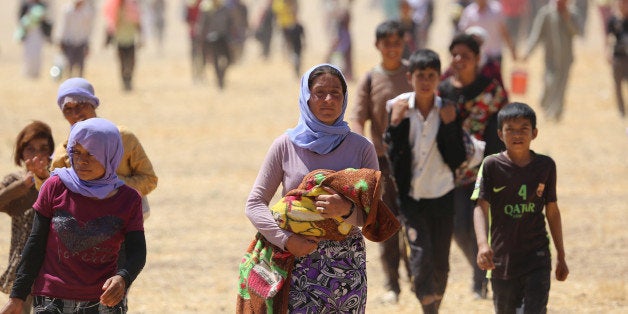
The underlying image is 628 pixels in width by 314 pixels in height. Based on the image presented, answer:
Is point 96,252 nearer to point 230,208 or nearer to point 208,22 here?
point 230,208

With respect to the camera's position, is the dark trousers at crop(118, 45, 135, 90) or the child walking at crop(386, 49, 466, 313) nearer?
the child walking at crop(386, 49, 466, 313)

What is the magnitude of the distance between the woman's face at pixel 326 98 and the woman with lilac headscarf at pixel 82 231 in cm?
79

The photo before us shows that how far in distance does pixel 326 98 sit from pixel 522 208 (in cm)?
150

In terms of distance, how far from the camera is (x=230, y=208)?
12898mm

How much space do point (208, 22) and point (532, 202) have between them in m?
17.1

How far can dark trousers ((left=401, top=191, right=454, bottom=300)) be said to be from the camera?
7430 millimetres

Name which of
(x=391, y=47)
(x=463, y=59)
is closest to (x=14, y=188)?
(x=391, y=47)

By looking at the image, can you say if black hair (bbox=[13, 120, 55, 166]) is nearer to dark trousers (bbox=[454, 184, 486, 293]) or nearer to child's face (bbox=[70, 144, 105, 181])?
child's face (bbox=[70, 144, 105, 181])

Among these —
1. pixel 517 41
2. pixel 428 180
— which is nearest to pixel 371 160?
pixel 428 180

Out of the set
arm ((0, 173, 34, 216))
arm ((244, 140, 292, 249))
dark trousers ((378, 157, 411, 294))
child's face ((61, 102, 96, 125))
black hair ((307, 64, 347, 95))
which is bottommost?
dark trousers ((378, 157, 411, 294))

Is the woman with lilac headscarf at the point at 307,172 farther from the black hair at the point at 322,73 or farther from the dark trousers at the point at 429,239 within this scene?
the dark trousers at the point at 429,239

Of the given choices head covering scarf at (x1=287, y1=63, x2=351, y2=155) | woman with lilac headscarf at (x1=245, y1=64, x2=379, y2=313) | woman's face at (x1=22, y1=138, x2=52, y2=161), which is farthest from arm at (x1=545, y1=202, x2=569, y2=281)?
woman's face at (x1=22, y1=138, x2=52, y2=161)

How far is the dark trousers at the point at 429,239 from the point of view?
7430 mm

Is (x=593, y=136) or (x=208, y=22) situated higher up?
(x=208, y=22)
